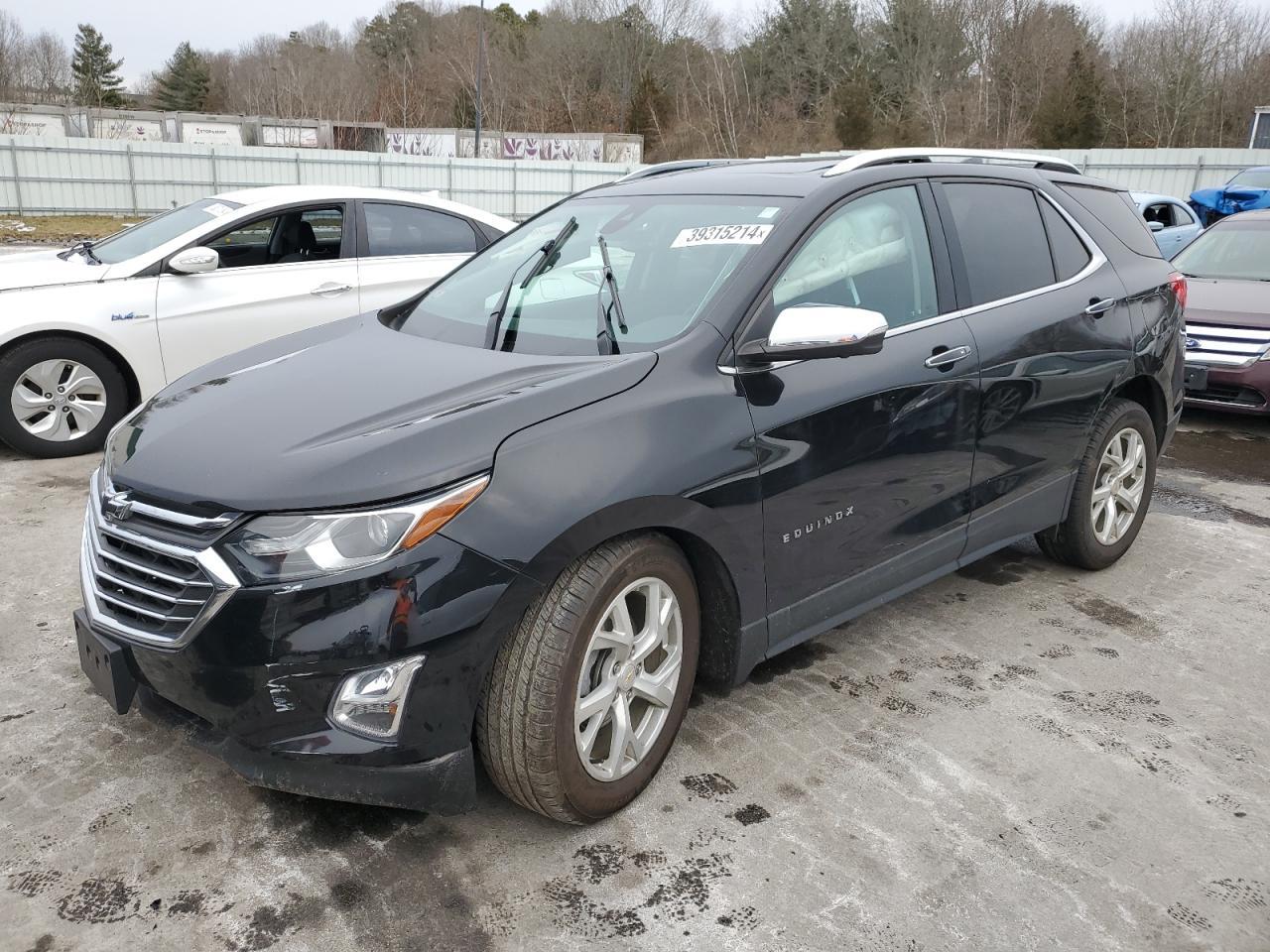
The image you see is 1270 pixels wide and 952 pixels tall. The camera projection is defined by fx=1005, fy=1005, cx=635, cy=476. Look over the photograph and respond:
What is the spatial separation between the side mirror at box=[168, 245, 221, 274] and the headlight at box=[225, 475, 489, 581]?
4367mm

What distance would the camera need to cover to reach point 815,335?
9.00ft

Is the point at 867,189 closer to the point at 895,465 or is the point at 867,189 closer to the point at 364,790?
the point at 895,465

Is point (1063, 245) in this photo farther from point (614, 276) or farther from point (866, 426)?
point (614, 276)

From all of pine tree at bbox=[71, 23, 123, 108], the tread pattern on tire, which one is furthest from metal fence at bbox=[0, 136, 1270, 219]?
pine tree at bbox=[71, 23, 123, 108]

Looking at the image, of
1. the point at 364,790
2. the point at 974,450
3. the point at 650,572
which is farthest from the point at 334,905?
the point at 974,450

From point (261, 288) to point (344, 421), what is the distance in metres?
4.24

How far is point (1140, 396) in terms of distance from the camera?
454 centimetres

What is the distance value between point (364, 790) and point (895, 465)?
188 centimetres

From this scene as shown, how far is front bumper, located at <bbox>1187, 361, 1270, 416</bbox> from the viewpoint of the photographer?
704 centimetres

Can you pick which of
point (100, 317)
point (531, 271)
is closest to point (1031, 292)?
point (531, 271)

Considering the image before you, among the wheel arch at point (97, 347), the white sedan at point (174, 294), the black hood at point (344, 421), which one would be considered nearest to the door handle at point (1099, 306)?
the black hood at point (344, 421)

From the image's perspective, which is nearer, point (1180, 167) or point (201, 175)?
point (1180, 167)

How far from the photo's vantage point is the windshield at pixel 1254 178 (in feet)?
57.5

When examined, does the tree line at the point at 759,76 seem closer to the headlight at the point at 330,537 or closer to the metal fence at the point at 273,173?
the metal fence at the point at 273,173
